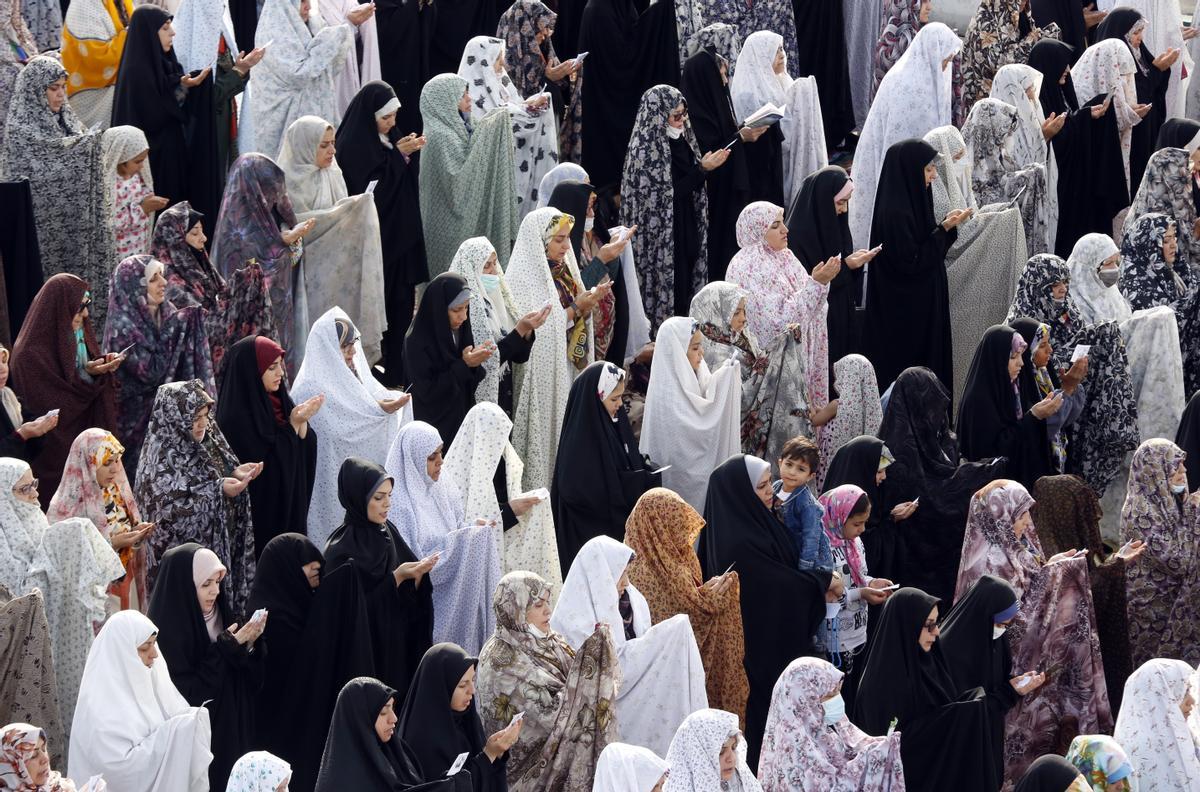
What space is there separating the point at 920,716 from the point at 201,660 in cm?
263

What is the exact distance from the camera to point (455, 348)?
11.1 metres

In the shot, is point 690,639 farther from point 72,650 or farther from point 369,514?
point 72,650

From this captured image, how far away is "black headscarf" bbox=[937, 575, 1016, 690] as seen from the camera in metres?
9.71

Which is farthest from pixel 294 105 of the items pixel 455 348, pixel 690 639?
pixel 690 639

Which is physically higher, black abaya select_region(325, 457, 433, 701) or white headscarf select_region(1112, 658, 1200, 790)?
black abaya select_region(325, 457, 433, 701)

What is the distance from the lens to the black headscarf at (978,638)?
9.71 m

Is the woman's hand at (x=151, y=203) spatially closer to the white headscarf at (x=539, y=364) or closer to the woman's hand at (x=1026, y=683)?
the white headscarf at (x=539, y=364)

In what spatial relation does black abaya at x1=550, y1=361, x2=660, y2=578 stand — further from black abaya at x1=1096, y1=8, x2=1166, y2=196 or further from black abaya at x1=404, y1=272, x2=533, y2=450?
black abaya at x1=1096, y1=8, x2=1166, y2=196

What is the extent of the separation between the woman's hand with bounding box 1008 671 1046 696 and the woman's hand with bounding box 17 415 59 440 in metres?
3.96

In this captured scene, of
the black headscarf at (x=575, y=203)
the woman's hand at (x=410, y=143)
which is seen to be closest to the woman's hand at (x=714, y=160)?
the black headscarf at (x=575, y=203)

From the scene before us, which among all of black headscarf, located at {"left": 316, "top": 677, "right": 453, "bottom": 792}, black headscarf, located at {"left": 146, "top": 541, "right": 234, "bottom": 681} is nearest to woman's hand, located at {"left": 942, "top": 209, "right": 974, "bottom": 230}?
black headscarf, located at {"left": 146, "top": 541, "right": 234, "bottom": 681}

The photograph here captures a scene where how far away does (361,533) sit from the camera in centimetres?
980

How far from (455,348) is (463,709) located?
8.99 feet

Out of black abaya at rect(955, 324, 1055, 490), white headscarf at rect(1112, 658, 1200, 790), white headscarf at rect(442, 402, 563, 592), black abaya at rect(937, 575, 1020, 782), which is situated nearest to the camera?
white headscarf at rect(1112, 658, 1200, 790)
